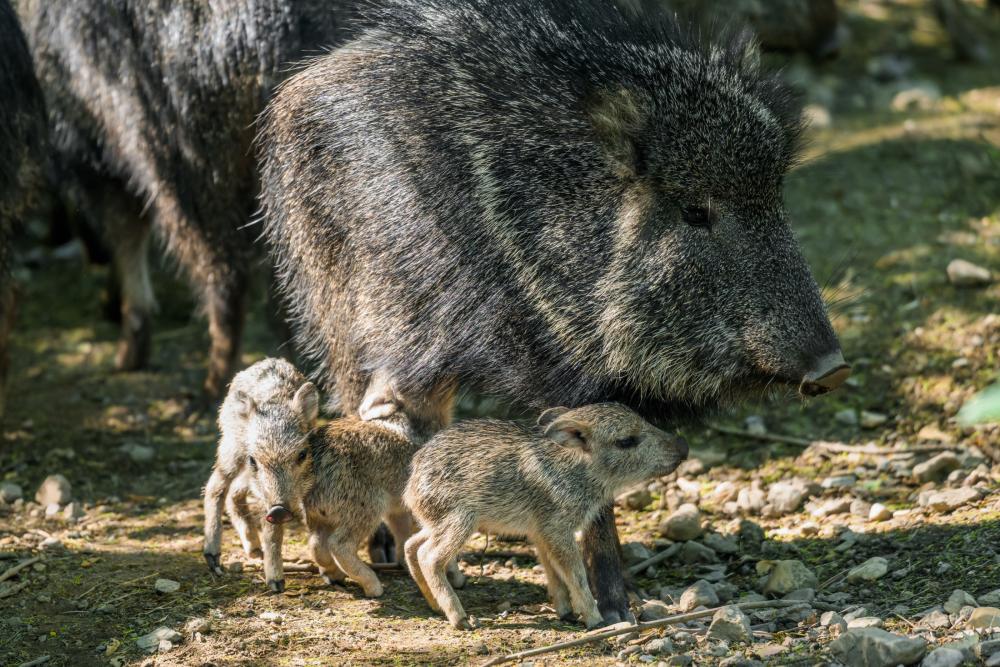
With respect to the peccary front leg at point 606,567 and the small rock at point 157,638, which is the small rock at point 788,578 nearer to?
the peccary front leg at point 606,567

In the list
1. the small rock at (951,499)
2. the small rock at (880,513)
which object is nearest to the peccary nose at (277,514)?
the small rock at (880,513)

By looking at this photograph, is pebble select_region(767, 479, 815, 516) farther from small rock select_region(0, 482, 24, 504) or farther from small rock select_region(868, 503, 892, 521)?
small rock select_region(0, 482, 24, 504)

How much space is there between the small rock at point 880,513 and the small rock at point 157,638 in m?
2.64

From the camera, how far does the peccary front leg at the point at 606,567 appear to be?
14.0 ft

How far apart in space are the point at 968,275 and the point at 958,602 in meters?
2.90

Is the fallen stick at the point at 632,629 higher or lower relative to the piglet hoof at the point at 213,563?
higher

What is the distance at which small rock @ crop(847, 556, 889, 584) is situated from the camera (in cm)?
434

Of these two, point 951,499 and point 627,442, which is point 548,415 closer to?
point 627,442

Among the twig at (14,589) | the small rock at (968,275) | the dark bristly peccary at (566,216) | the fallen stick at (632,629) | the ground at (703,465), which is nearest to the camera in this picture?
the fallen stick at (632,629)

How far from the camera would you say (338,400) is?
5.18 m

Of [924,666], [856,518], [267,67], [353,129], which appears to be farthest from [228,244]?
[924,666]

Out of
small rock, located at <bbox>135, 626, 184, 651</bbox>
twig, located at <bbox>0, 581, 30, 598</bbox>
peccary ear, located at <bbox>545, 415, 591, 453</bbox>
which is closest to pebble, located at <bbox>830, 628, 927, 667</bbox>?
peccary ear, located at <bbox>545, 415, 591, 453</bbox>

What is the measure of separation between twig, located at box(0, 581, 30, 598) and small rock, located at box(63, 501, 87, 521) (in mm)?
776

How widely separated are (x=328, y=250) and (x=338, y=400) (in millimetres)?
662
